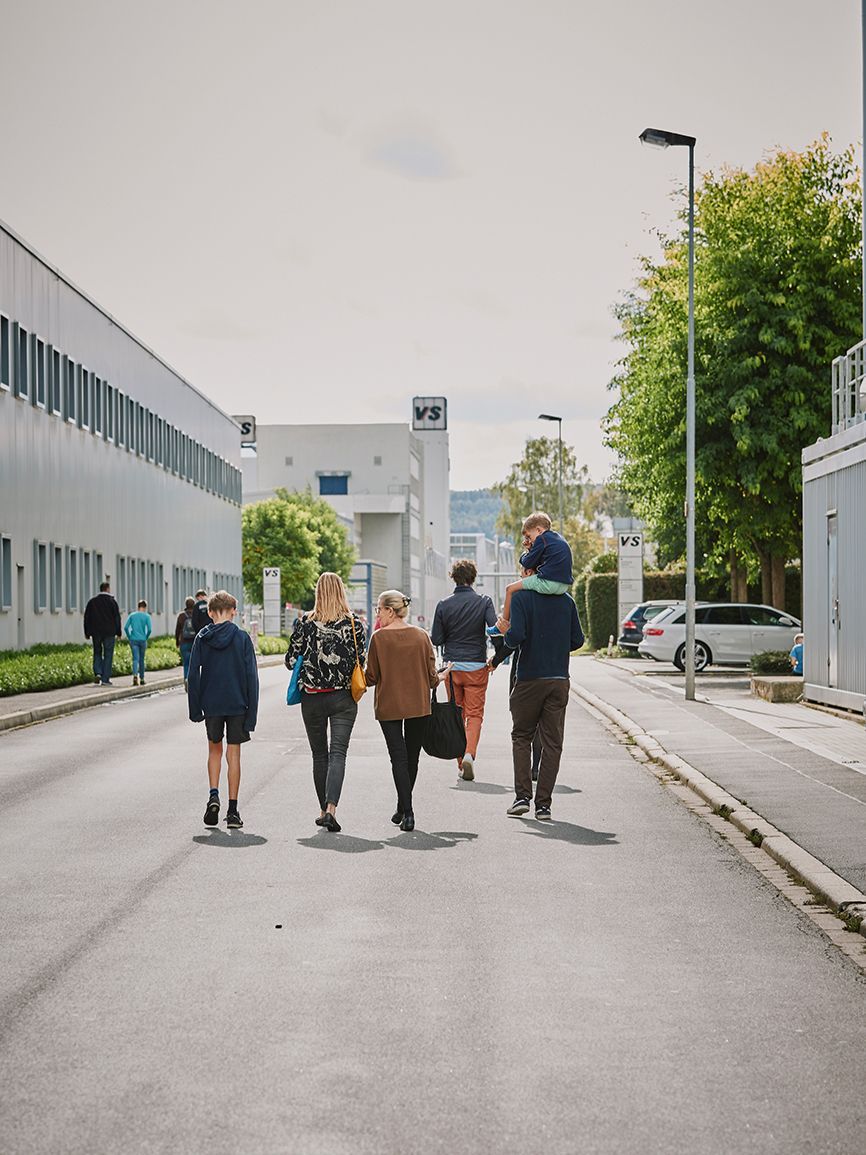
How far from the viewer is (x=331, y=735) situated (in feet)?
38.0

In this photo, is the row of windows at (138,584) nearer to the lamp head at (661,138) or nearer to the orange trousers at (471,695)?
the lamp head at (661,138)

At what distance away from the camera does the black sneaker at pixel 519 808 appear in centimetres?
1226

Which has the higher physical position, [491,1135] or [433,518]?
[433,518]

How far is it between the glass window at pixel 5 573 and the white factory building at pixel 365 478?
4111 inches

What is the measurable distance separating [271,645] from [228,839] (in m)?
50.8

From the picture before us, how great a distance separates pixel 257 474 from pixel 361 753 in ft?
451

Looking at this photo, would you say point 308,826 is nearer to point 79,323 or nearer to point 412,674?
point 412,674

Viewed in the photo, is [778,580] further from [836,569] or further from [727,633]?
[836,569]

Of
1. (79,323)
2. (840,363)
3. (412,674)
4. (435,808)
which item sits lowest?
(435,808)

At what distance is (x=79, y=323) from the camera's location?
44.1 meters

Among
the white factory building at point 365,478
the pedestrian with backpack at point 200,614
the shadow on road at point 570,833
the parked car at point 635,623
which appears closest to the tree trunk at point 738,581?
the parked car at point 635,623

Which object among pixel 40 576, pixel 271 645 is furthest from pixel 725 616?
pixel 271 645

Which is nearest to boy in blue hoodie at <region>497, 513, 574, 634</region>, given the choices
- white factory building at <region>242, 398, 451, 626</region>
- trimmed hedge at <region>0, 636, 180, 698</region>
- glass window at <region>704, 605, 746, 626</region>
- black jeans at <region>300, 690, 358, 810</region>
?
black jeans at <region>300, 690, 358, 810</region>

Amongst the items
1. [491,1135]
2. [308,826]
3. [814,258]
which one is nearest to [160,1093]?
[491,1135]
